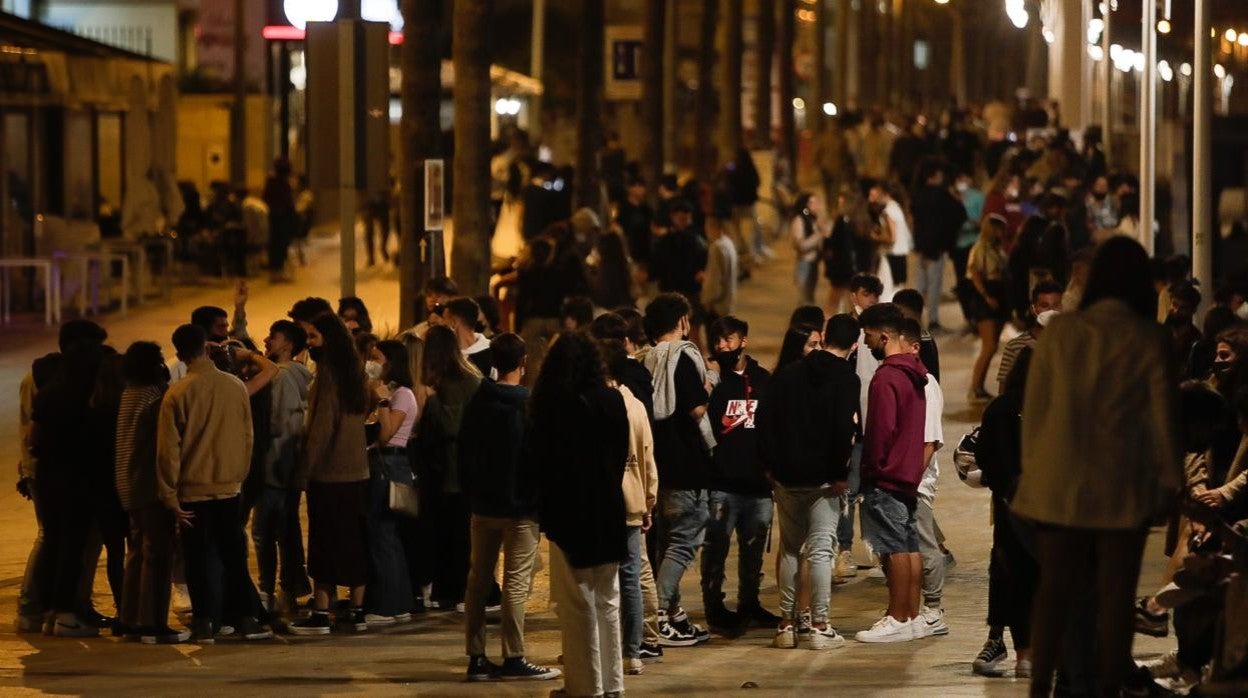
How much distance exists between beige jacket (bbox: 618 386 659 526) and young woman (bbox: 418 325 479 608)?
37.9 inches

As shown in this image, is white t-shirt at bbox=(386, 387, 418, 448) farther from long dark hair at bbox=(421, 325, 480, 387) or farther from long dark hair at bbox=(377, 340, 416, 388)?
long dark hair at bbox=(421, 325, 480, 387)

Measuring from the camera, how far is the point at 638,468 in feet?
32.7

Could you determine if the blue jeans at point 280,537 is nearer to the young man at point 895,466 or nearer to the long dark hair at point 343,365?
the long dark hair at point 343,365

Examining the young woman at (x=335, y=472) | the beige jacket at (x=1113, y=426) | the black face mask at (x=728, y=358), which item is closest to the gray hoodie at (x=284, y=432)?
the young woman at (x=335, y=472)

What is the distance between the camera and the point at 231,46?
160 ft

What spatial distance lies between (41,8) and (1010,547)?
156ft

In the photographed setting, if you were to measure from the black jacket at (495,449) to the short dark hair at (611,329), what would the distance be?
720 mm

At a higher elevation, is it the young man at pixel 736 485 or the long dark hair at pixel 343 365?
the long dark hair at pixel 343 365

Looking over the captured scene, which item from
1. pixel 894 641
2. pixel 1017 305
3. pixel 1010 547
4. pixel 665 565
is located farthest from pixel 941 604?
pixel 1017 305

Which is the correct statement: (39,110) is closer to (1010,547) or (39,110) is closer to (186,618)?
(186,618)

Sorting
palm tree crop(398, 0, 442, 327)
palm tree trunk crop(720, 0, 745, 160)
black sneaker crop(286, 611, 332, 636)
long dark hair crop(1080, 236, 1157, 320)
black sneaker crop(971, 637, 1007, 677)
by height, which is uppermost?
palm tree trunk crop(720, 0, 745, 160)

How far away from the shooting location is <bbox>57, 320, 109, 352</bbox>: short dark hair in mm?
11422

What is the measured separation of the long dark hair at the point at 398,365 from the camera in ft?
38.1

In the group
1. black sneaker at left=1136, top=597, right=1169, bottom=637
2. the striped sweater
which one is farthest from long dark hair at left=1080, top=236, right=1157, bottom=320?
the striped sweater
